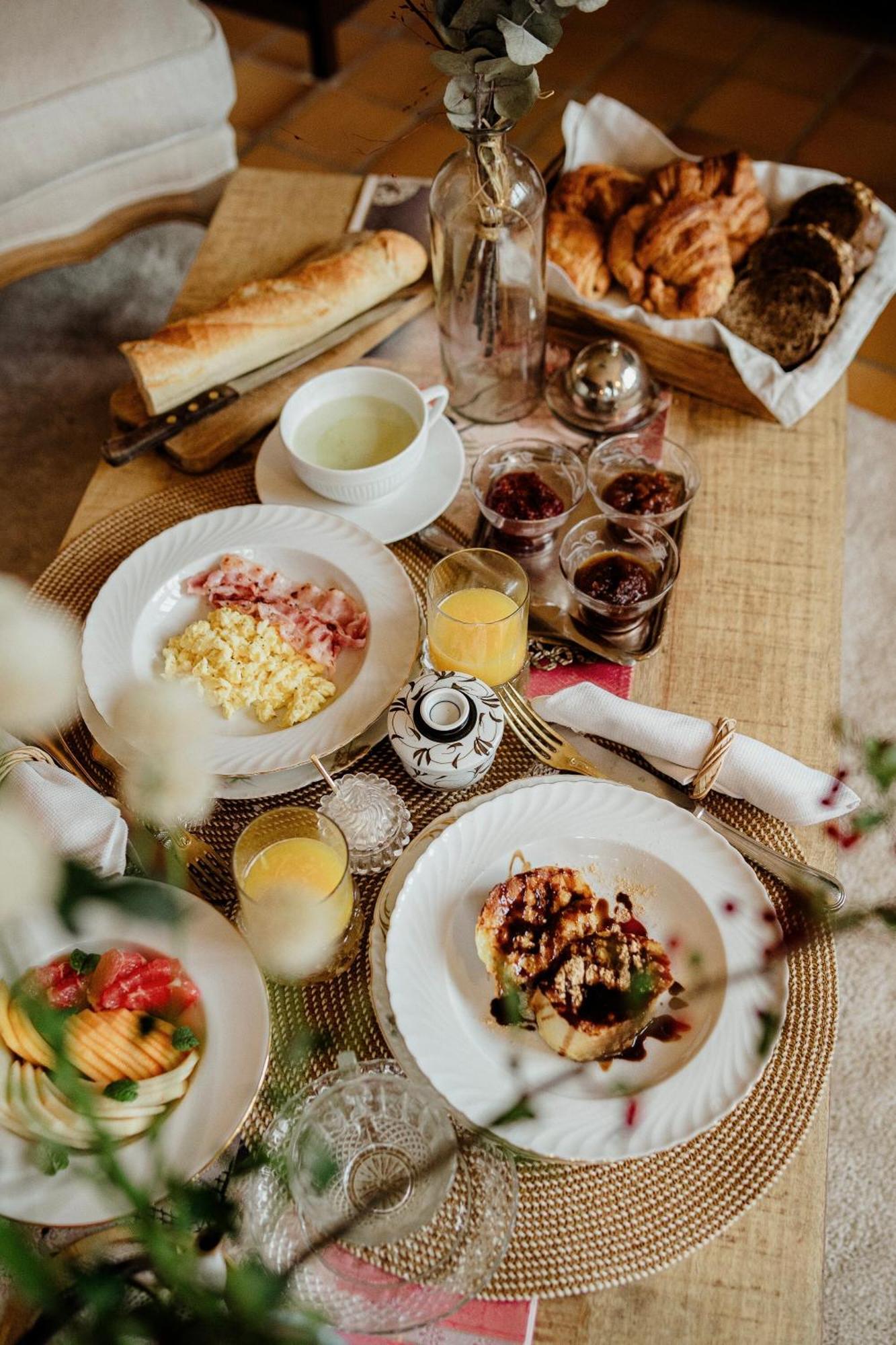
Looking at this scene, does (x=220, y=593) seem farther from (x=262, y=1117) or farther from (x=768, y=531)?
(x=768, y=531)

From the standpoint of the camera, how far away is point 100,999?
909 millimetres

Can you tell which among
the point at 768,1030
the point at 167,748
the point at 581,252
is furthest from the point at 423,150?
the point at 768,1030

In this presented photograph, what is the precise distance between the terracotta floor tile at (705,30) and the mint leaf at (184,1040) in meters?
3.57

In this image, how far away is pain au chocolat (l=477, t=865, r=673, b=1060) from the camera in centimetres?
87

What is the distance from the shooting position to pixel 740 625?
4.24ft

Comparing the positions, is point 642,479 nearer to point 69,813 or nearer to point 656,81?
point 69,813

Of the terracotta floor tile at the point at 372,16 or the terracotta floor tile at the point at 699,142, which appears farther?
the terracotta floor tile at the point at 372,16

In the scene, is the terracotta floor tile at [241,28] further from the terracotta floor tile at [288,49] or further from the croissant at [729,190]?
the croissant at [729,190]

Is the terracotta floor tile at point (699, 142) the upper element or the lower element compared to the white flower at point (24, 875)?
lower

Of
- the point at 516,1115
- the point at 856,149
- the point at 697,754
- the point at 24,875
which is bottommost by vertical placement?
the point at 856,149

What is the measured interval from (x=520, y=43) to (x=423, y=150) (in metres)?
1.26

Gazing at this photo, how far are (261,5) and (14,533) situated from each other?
236cm

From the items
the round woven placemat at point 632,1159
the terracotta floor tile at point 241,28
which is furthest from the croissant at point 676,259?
the terracotta floor tile at point 241,28

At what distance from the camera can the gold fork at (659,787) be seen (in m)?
0.99
